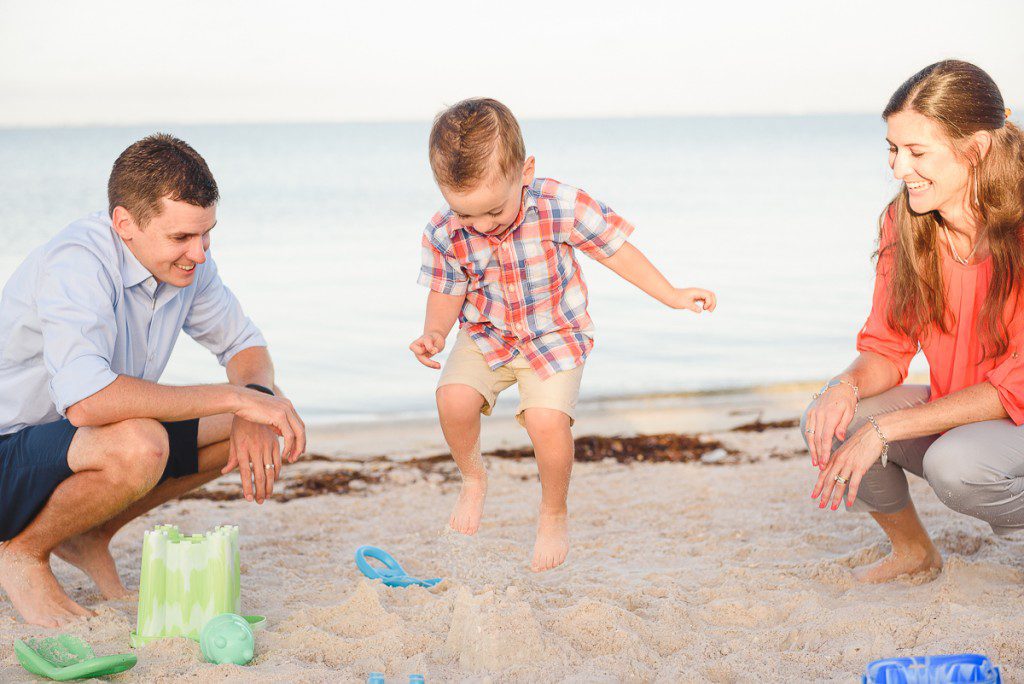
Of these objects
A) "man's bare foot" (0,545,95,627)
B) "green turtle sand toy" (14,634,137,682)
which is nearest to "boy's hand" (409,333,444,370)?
"green turtle sand toy" (14,634,137,682)

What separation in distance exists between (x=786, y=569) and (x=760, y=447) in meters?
2.15

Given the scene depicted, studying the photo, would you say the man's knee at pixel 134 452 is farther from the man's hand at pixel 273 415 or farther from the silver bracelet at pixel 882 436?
the silver bracelet at pixel 882 436

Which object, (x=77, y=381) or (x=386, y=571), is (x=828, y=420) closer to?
(x=386, y=571)

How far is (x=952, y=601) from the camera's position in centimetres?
327

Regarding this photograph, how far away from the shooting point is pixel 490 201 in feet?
9.86

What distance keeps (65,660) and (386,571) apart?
1.24 m

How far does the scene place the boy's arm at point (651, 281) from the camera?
10.6 feet

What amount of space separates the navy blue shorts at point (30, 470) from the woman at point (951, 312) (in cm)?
251

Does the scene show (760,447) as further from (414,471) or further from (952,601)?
(952,601)

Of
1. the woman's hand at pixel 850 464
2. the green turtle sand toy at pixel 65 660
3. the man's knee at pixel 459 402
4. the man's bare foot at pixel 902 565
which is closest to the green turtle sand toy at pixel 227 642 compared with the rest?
the green turtle sand toy at pixel 65 660

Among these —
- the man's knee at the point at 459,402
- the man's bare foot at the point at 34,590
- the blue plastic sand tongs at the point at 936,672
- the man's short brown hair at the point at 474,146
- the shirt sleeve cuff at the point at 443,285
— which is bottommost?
the man's bare foot at the point at 34,590

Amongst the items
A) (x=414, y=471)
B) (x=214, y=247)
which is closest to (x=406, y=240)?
(x=214, y=247)

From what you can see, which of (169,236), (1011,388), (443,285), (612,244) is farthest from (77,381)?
(1011,388)

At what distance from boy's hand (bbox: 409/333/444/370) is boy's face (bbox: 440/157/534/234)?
1.24 ft
